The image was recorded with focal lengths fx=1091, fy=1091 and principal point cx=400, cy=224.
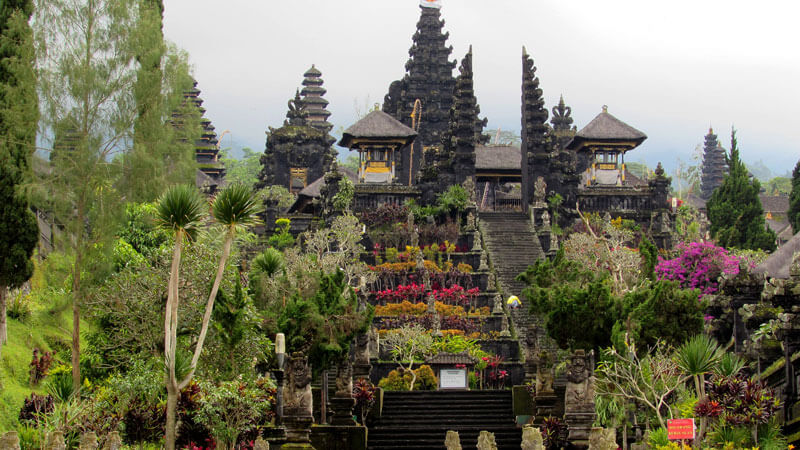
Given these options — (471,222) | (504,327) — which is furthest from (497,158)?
(504,327)

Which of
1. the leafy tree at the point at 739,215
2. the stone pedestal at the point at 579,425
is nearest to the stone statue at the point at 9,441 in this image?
the stone pedestal at the point at 579,425

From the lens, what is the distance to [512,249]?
48.9m

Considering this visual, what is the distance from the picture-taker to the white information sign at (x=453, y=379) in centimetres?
3362

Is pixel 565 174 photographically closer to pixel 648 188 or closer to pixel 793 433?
pixel 648 188

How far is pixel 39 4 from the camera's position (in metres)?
28.3

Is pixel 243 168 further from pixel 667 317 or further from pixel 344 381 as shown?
pixel 667 317

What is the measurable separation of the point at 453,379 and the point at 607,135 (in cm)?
2622

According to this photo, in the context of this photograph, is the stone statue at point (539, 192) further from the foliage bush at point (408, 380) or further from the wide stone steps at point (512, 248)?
the foliage bush at point (408, 380)

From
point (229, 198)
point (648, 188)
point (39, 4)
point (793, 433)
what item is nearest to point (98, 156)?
point (39, 4)

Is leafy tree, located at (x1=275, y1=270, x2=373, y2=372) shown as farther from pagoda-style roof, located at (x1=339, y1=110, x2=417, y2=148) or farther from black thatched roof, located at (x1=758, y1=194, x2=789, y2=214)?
black thatched roof, located at (x1=758, y1=194, x2=789, y2=214)

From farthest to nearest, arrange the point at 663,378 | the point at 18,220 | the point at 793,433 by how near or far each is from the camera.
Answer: the point at 18,220, the point at 663,378, the point at 793,433

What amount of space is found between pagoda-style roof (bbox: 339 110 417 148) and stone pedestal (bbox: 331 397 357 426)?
29256 mm

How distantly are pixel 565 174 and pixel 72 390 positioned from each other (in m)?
35.1

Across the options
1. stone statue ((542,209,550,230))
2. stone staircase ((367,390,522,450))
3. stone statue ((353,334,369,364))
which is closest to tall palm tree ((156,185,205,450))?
stone staircase ((367,390,522,450))
